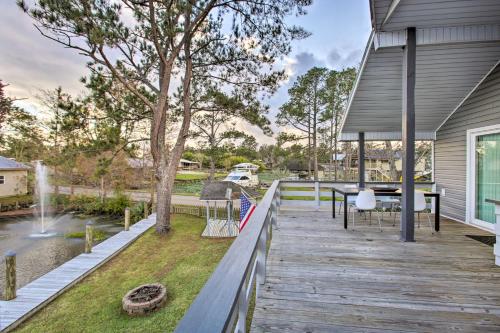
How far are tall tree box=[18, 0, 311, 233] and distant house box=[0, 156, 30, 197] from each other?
1596 cm

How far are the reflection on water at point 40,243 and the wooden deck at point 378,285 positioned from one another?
8.30m

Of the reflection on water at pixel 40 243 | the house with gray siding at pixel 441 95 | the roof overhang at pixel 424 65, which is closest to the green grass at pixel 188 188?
the reflection on water at pixel 40 243

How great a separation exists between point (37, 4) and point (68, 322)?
7459 mm

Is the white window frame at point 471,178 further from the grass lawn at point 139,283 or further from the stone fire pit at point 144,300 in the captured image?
the stone fire pit at point 144,300

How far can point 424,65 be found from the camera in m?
4.49

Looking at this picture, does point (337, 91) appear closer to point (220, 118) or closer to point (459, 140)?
point (220, 118)

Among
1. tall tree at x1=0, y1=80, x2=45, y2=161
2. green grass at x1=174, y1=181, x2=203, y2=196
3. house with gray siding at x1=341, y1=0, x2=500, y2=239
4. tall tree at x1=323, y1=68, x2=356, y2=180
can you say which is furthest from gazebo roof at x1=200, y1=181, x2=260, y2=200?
tall tree at x1=0, y1=80, x2=45, y2=161

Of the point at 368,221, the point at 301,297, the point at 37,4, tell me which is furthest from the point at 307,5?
the point at 301,297

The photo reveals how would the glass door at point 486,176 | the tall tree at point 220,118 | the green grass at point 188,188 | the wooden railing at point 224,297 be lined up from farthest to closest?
the green grass at point 188,188 → the tall tree at point 220,118 → the glass door at point 486,176 → the wooden railing at point 224,297

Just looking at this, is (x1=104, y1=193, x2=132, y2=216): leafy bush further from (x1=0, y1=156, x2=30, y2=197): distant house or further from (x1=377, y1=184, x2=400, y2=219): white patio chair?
(x1=377, y1=184, x2=400, y2=219): white patio chair

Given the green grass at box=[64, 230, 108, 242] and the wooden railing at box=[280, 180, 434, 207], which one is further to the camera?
the green grass at box=[64, 230, 108, 242]

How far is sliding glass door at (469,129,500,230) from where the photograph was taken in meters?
4.50

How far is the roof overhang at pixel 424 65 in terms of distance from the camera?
3586 millimetres

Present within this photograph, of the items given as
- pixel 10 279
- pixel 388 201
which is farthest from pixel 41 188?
pixel 388 201
